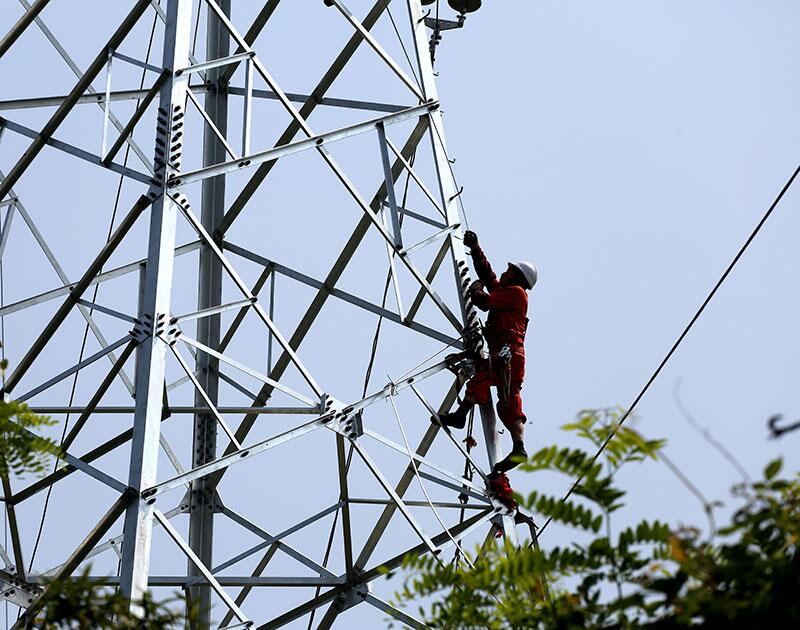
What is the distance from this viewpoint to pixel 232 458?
11242 millimetres

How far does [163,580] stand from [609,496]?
9.27 m

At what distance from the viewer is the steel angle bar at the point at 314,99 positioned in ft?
47.4

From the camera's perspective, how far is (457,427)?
13.3m

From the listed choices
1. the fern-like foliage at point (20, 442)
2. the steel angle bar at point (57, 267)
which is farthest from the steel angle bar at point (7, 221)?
the fern-like foliage at point (20, 442)

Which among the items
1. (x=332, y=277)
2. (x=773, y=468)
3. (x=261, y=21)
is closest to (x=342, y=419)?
(x=332, y=277)

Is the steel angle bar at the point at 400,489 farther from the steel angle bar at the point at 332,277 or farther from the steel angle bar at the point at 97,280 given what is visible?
the steel angle bar at the point at 97,280

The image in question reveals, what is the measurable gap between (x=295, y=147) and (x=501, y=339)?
240 cm

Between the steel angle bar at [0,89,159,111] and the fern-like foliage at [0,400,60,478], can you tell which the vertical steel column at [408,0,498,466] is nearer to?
the steel angle bar at [0,89,159,111]

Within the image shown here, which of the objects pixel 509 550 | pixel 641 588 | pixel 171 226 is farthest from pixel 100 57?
pixel 641 588

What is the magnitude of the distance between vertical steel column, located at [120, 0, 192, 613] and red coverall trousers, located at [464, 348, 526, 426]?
3005 mm

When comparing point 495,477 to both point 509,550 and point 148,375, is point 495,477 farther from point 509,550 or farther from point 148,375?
point 509,550

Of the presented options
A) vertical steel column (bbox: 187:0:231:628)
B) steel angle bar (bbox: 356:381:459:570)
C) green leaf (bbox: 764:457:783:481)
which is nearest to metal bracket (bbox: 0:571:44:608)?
vertical steel column (bbox: 187:0:231:628)

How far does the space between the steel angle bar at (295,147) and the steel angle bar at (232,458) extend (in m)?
2.03

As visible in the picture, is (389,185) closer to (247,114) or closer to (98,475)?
(247,114)
